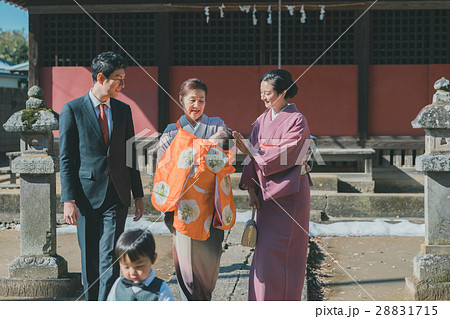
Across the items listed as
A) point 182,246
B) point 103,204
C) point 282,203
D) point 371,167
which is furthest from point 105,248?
point 371,167

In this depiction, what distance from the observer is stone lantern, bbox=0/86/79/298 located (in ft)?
16.8

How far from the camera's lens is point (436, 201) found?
516 centimetres

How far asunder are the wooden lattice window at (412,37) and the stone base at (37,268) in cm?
650

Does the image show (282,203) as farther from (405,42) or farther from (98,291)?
(405,42)

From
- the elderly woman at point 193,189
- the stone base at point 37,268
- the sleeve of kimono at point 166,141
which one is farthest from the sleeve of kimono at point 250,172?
the stone base at point 37,268

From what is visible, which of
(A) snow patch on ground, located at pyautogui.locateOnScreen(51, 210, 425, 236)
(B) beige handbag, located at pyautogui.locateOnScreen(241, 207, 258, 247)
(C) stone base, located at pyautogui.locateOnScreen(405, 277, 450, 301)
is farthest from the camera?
(A) snow patch on ground, located at pyautogui.locateOnScreen(51, 210, 425, 236)

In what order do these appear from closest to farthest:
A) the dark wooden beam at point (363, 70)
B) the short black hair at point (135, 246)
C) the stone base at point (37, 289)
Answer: the short black hair at point (135, 246)
the stone base at point (37, 289)
the dark wooden beam at point (363, 70)

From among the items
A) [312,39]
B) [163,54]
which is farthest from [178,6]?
[312,39]

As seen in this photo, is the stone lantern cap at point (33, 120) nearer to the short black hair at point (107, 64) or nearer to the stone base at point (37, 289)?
the stone base at point (37, 289)

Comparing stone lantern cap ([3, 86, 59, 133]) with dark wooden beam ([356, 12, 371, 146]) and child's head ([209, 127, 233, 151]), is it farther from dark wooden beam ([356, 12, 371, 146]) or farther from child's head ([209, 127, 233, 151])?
dark wooden beam ([356, 12, 371, 146])

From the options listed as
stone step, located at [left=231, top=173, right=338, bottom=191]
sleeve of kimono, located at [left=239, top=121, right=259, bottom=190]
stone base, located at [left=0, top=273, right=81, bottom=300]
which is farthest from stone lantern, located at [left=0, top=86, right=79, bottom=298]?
stone step, located at [left=231, top=173, right=338, bottom=191]

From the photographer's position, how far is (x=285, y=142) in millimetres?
3744

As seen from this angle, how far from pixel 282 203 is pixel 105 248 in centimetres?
125

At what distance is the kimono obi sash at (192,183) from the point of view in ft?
11.9
